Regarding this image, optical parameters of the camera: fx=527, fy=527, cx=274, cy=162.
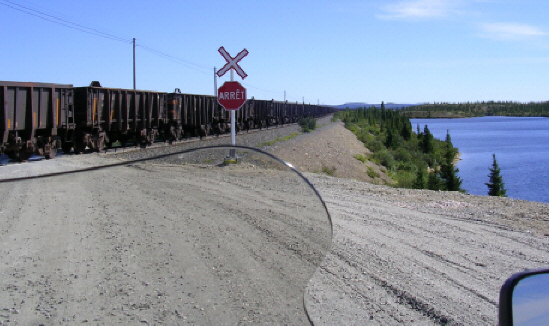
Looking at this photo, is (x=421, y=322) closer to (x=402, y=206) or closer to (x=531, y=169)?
(x=402, y=206)

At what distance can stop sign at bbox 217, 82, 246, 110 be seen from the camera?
14.3 m

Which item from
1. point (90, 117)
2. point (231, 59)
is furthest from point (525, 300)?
point (90, 117)

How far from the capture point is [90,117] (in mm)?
18281

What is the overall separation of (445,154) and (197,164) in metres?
55.6

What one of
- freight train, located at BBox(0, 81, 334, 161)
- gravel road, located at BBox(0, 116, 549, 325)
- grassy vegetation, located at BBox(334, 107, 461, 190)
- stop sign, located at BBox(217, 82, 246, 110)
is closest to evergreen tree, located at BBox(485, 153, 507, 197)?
grassy vegetation, located at BBox(334, 107, 461, 190)

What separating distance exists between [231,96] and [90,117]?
21.4 feet

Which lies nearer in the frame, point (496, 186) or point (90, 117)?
point (90, 117)

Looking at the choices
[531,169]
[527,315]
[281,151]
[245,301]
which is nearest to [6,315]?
[245,301]

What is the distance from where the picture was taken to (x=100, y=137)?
19266 mm

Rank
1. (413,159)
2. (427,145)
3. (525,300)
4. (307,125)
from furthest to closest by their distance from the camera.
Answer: (427,145) → (413,159) → (307,125) → (525,300)

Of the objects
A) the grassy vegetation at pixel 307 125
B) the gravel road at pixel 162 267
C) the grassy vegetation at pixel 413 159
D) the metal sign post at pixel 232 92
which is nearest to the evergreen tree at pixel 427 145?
the grassy vegetation at pixel 413 159

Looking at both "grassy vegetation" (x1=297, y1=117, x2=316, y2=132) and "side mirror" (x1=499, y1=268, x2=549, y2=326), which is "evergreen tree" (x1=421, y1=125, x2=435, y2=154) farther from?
"side mirror" (x1=499, y1=268, x2=549, y2=326)

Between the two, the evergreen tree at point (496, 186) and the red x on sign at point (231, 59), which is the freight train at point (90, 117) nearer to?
the red x on sign at point (231, 59)

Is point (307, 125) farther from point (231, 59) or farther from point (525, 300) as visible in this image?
point (525, 300)
